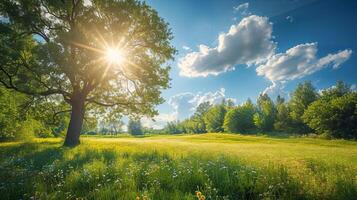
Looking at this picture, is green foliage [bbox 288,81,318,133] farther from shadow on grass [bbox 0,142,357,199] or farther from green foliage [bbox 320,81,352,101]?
shadow on grass [bbox 0,142,357,199]

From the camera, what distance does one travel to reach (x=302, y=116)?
74875 millimetres

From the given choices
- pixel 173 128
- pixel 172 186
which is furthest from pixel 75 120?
pixel 173 128

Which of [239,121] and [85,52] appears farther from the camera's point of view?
[239,121]

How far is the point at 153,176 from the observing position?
7574mm

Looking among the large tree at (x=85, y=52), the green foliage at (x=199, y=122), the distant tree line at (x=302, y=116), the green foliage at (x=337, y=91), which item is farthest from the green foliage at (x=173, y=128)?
the large tree at (x=85, y=52)

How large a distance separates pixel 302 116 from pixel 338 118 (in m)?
12.4

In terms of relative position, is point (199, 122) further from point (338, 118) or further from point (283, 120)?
point (338, 118)

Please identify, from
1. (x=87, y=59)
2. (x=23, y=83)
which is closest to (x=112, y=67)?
(x=87, y=59)

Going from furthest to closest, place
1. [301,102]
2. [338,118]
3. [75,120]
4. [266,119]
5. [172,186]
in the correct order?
[266,119]
[301,102]
[338,118]
[75,120]
[172,186]

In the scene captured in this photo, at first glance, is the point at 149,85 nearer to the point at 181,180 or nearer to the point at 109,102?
the point at 109,102

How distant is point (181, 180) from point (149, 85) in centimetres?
1637

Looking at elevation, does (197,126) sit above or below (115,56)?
below

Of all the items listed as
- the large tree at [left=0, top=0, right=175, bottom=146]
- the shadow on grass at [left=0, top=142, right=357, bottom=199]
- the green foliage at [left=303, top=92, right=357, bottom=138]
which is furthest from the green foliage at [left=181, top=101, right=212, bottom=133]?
the shadow on grass at [left=0, top=142, right=357, bottom=199]

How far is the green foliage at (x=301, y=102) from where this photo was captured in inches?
3279
